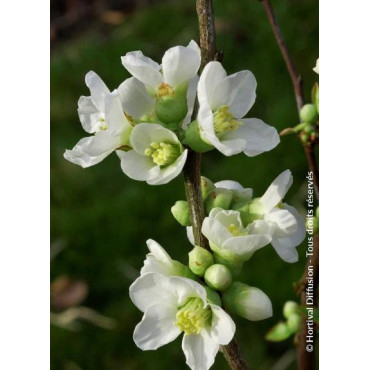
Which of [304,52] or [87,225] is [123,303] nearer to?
[87,225]

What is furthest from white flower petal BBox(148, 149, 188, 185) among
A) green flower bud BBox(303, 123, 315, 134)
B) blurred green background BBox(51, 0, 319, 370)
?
blurred green background BBox(51, 0, 319, 370)

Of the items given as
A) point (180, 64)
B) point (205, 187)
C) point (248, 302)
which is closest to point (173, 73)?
point (180, 64)

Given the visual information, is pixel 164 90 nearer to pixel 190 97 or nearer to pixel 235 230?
pixel 190 97

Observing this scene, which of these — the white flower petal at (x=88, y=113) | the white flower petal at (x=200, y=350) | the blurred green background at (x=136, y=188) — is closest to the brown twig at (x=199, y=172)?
the white flower petal at (x=200, y=350)

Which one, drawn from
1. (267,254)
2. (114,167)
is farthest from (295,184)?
(114,167)

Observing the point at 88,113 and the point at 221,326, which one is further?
the point at 88,113
